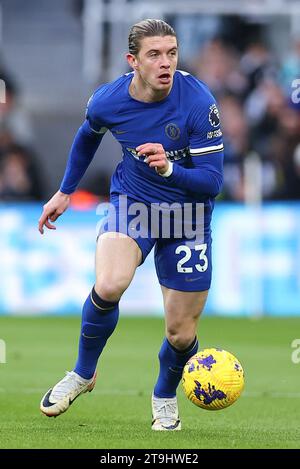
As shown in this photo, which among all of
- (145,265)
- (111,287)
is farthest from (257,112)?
(111,287)

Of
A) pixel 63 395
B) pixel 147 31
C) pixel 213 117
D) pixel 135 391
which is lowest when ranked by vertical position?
pixel 135 391

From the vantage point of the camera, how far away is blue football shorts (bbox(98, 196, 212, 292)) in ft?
24.6

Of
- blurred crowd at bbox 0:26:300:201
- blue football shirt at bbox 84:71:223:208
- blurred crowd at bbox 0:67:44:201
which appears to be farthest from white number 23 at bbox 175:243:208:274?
blurred crowd at bbox 0:67:44:201

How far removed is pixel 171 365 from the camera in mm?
7699

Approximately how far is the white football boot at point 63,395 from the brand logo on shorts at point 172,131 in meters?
1.64

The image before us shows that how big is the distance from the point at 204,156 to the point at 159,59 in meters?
0.66

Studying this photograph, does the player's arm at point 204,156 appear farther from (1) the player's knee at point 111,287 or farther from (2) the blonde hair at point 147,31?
(1) the player's knee at point 111,287

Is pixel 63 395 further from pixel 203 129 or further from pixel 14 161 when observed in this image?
pixel 14 161

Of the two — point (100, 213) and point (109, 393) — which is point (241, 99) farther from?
point (109, 393)

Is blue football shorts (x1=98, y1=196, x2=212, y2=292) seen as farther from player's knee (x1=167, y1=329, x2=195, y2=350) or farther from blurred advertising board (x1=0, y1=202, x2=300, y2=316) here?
blurred advertising board (x1=0, y1=202, x2=300, y2=316)

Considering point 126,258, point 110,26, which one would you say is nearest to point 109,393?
point 126,258

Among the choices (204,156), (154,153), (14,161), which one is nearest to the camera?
(154,153)

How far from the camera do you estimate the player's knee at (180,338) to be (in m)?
7.54

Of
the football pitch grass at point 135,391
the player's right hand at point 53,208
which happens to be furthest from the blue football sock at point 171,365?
the player's right hand at point 53,208
